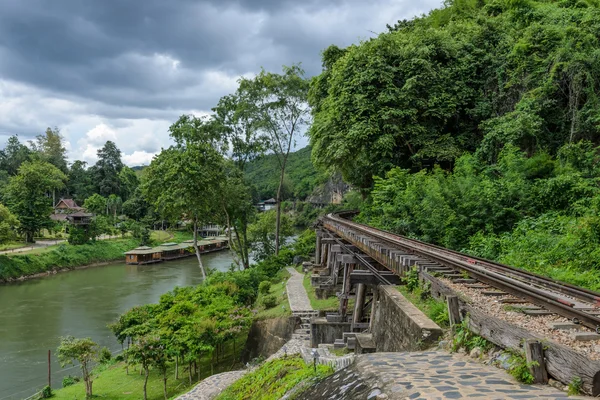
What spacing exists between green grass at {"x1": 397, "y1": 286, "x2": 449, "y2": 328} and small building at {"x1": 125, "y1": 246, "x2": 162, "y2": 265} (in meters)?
44.9

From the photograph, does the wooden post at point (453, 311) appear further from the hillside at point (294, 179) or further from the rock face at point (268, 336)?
the hillside at point (294, 179)

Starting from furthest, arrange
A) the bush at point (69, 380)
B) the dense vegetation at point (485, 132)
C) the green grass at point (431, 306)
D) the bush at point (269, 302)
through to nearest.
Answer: the bush at point (269, 302)
the bush at point (69, 380)
the dense vegetation at point (485, 132)
the green grass at point (431, 306)

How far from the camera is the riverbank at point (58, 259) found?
37281mm

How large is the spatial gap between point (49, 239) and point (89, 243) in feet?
24.5

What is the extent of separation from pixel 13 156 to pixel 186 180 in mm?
66038

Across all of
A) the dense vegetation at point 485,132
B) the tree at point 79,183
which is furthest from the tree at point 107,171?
the dense vegetation at point 485,132

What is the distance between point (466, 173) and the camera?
1574 centimetres

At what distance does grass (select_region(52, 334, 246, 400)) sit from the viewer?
15.0 metres

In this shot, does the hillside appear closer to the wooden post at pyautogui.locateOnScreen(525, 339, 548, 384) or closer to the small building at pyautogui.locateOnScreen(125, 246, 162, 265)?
the small building at pyautogui.locateOnScreen(125, 246, 162, 265)

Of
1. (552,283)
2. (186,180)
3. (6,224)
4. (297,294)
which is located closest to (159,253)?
(6,224)

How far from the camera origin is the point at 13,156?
73000mm

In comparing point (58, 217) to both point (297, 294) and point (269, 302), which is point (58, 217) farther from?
point (297, 294)

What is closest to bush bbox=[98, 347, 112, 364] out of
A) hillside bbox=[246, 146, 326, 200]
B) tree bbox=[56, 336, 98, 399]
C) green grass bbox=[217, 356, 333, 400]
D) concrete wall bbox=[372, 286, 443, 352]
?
tree bbox=[56, 336, 98, 399]

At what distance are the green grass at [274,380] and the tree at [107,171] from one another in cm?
7001
